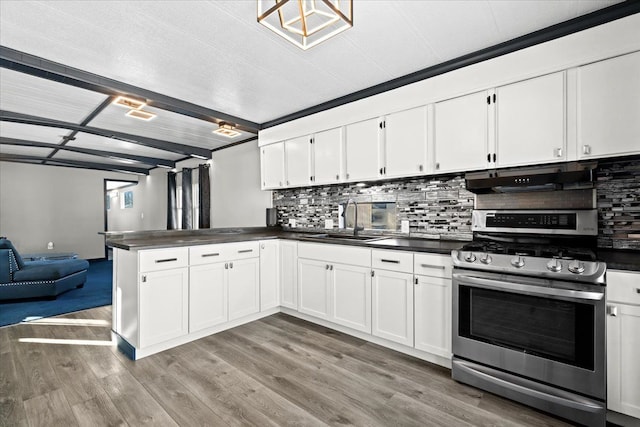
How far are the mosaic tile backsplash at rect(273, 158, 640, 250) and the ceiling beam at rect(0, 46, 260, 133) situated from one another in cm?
171

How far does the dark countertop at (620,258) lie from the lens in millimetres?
1679

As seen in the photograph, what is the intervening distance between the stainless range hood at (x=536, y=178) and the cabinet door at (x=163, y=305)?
2.73 m

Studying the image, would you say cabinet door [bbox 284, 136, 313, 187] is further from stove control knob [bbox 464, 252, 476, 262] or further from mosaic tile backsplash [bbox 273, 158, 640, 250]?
stove control knob [bbox 464, 252, 476, 262]

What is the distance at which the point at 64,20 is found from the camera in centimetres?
213

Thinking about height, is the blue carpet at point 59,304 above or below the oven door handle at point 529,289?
below

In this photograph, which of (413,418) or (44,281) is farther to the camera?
(44,281)

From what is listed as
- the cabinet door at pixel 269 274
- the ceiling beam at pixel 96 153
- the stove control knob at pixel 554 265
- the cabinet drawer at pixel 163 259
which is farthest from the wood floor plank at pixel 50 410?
the ceiling beam at pixel 96 153

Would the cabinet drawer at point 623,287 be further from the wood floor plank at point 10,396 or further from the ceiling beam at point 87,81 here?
the ceiling beam at point 87,81

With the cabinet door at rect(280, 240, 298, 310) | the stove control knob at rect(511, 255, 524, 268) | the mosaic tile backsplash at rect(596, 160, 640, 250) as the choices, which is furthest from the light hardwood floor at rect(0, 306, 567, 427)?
the mosaic tile backsplash at rect(596, 160, 640, 250)

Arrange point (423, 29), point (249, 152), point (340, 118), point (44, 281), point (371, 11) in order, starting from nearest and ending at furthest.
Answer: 1. point (371, 11)
2. point (423, 29)
3. point (340, 118)
4. point (44, 281)
5. point (249, 152)

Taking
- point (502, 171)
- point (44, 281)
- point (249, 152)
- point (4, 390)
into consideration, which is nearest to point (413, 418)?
point (502, 171)

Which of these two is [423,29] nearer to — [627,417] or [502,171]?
[502,171]

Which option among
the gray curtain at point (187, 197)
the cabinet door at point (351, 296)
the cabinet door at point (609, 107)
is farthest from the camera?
the gray curtain at point (187, 197)

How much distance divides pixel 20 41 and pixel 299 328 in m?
3.45
